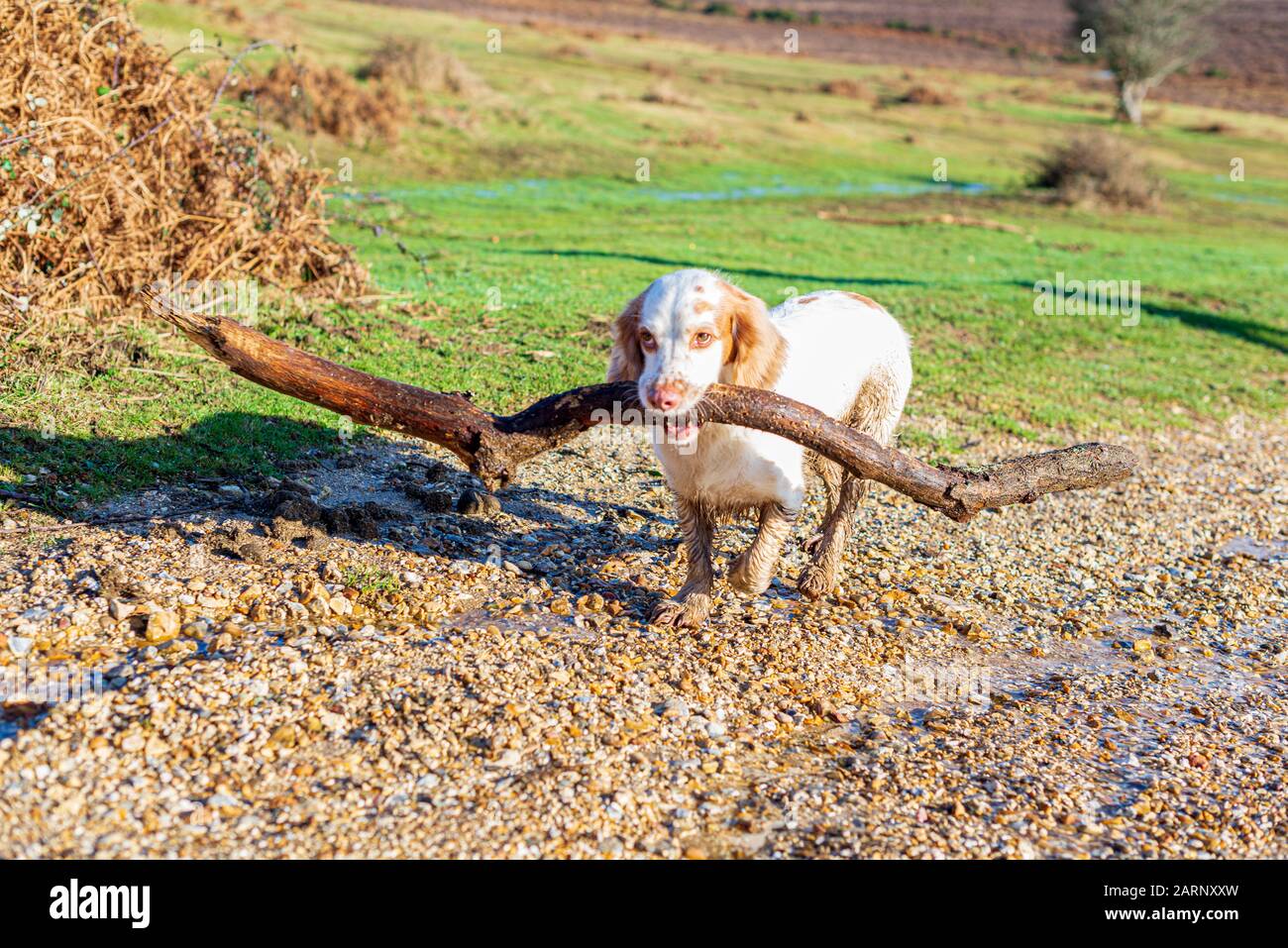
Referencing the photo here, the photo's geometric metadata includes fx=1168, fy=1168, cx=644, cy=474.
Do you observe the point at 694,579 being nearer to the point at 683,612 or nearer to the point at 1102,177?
the point at 683,612

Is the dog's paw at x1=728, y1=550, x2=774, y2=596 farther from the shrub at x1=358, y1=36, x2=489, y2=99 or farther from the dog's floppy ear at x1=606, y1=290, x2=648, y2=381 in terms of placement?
the shrub at x1=358, y1=36, x2=489, y2=99

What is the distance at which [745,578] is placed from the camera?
6.73 m

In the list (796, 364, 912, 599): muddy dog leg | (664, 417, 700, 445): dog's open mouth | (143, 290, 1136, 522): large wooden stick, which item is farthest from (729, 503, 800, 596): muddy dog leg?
(664, 417, 700, 445): dog's open mouth

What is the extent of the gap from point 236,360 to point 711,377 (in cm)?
247

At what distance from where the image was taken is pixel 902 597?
7.45 meters

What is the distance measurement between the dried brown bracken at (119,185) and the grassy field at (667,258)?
0.61 m

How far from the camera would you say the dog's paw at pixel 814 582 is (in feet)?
23.9

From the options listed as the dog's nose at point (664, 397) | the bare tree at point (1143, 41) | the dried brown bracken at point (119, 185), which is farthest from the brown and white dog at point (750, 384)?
the bare tree at point (1143, 41)

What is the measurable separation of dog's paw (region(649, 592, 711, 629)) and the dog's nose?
1.55 m

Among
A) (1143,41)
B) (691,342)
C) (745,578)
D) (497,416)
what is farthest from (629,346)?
(1143,41)

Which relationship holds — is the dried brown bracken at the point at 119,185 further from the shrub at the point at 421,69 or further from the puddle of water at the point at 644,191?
the shrub at the point at 421,69
